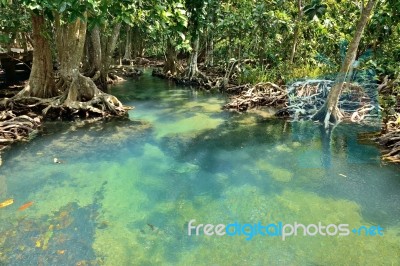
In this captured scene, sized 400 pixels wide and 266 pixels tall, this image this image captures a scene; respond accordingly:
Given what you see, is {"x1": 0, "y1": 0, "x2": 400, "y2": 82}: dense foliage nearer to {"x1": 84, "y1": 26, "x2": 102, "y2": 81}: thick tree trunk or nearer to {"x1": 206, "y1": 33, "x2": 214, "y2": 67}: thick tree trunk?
{"x1": 84, "y1": 26, "x2": 102, "y2": 81}: thick tree trunk

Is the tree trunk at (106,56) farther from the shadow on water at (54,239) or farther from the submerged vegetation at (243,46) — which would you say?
the shadow on water at (54,239)

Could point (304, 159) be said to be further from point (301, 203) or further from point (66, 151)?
point (66, 151)

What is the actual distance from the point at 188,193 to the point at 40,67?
21.4 feet

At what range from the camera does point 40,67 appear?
888 centimetres

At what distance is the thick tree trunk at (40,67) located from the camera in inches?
342

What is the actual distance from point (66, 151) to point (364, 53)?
9.44 metres

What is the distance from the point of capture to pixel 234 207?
13.9ft

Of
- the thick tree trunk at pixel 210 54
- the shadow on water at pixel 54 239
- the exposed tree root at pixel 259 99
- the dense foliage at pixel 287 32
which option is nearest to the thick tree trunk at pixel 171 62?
the thick tree trunk at pixel 210 54

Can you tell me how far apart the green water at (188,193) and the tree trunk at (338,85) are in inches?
14.9

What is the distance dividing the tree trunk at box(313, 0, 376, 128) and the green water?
377 mm

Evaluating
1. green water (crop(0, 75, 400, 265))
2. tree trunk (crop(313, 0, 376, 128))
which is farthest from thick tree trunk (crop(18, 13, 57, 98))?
tree trunk (crop(313, 0, 376, 128))

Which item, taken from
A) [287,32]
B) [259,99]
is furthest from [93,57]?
[287,32]

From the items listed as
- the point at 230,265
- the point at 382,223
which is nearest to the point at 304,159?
the point at 382,223

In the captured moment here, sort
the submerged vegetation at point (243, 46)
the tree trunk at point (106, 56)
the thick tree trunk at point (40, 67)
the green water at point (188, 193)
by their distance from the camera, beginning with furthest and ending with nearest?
1. the tree trunk at point (106, 56)
2. the thick tree trunk at point (40, 67)
3. the submerged vegetation at point (243, 46)
4. the green water at point (188, 193)
